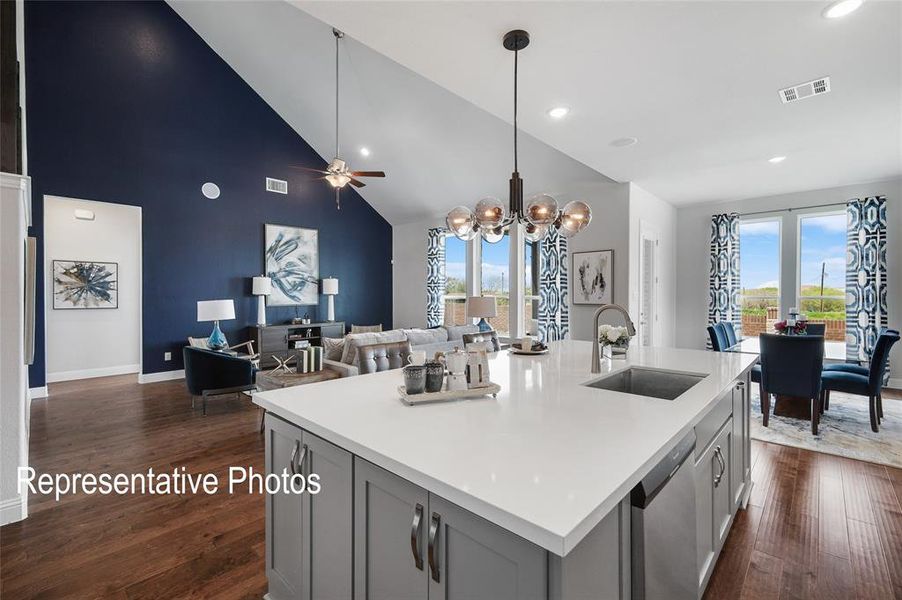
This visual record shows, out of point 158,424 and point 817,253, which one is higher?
point 817,253

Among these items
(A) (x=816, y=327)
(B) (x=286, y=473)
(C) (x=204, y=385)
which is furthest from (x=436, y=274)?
(B) (x=286, y=473)

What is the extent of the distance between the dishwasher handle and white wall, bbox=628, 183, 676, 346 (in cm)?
424

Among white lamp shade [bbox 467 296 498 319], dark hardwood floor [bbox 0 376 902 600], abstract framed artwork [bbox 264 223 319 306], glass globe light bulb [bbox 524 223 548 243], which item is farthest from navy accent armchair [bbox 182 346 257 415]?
glass globe light bulb [bbox 524 223 548 243]

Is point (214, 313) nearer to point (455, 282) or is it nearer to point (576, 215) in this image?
point (455, 282)

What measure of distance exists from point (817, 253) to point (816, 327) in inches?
65.6

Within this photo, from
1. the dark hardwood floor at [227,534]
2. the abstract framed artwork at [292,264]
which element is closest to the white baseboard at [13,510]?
the dark hardwood floor at [227,534]

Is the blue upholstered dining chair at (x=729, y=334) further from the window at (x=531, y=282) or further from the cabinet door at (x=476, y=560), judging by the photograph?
the cabinet door at (x=476, y=560)

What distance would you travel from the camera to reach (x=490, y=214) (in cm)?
256

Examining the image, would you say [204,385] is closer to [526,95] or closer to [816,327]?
[526,95]

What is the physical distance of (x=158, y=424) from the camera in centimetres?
399

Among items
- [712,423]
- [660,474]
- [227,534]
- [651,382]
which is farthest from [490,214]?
[227,534]

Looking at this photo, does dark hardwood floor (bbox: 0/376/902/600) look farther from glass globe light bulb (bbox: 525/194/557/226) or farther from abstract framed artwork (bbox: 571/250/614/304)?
abstract framed artwork (bbox: 571/250/614/304)

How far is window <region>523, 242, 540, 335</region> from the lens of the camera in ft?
21.6

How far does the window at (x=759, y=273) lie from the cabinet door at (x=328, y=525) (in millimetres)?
6819
